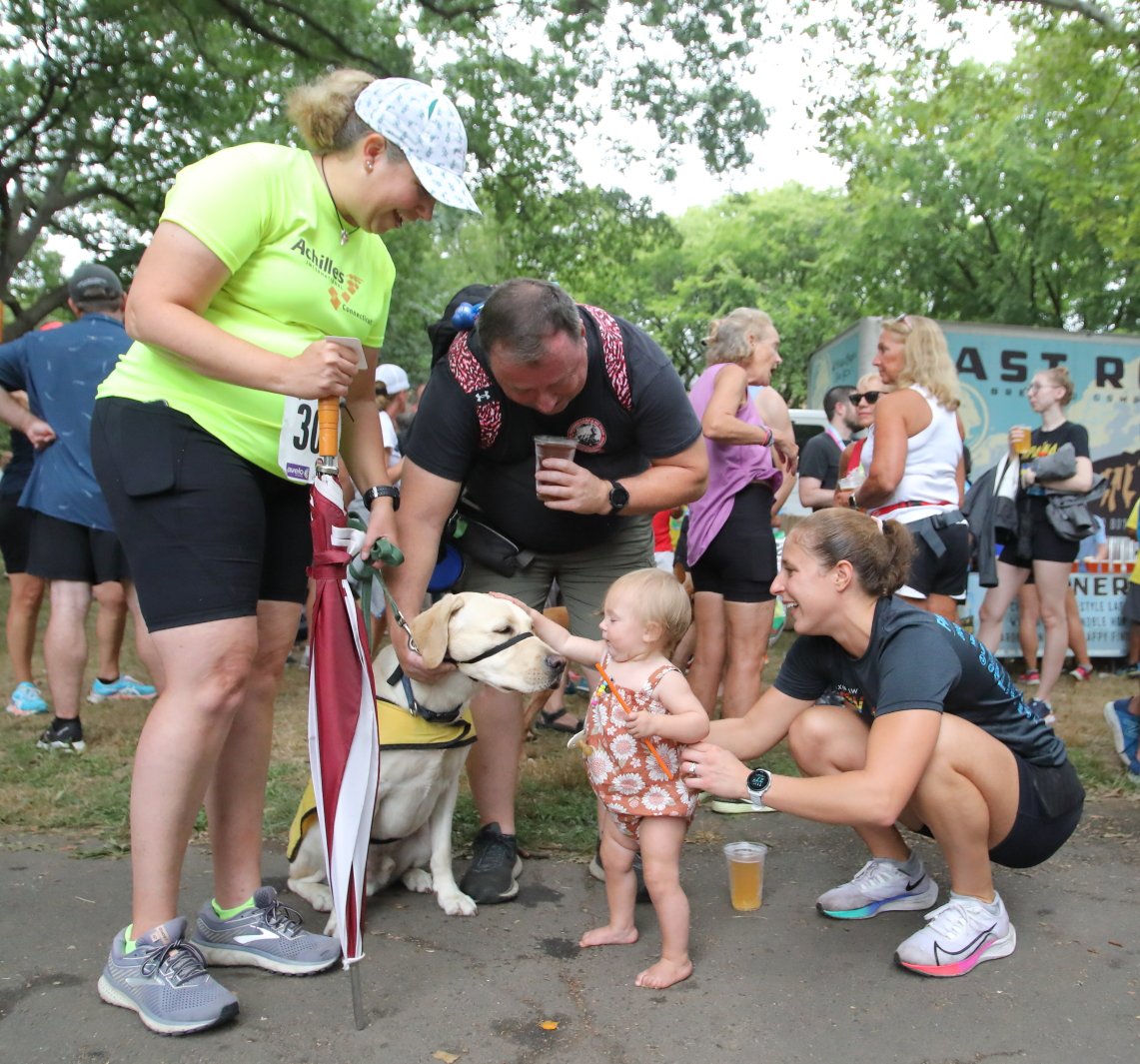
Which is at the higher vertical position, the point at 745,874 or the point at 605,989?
the point at 745,874

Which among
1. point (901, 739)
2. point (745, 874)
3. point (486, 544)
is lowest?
point (745, 874)

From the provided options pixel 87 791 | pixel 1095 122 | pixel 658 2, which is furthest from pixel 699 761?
pixel 658 2

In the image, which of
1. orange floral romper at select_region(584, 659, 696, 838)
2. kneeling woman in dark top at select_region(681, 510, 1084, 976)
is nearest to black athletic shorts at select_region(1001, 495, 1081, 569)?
kneeling woman in dark top at select_region(681, 510, 1084, 976)

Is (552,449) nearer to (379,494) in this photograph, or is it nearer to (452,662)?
(379,494)

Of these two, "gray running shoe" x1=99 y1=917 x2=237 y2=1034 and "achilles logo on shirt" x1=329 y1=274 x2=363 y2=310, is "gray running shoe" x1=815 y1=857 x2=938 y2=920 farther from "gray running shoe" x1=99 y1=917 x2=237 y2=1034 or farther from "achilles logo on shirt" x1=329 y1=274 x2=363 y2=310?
"achilles logo on shirt" x1=329 y1=274 x2=363 y2=310

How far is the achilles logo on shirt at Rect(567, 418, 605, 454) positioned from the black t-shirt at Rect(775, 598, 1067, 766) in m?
0.81

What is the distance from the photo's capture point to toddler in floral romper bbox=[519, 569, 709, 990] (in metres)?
2.64

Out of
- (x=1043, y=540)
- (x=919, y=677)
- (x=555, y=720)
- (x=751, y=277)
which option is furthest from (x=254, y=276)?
(x=751, y=277)

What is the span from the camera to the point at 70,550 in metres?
4.89

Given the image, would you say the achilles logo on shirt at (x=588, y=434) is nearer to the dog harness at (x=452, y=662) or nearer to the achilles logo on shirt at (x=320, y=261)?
the dog harness at (x=452, y=662)

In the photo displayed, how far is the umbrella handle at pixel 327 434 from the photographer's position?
7.72ft

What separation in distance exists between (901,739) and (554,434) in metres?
1.31

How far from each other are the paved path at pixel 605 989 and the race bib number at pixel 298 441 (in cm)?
120

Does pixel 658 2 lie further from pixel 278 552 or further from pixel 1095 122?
pixel 278 552
